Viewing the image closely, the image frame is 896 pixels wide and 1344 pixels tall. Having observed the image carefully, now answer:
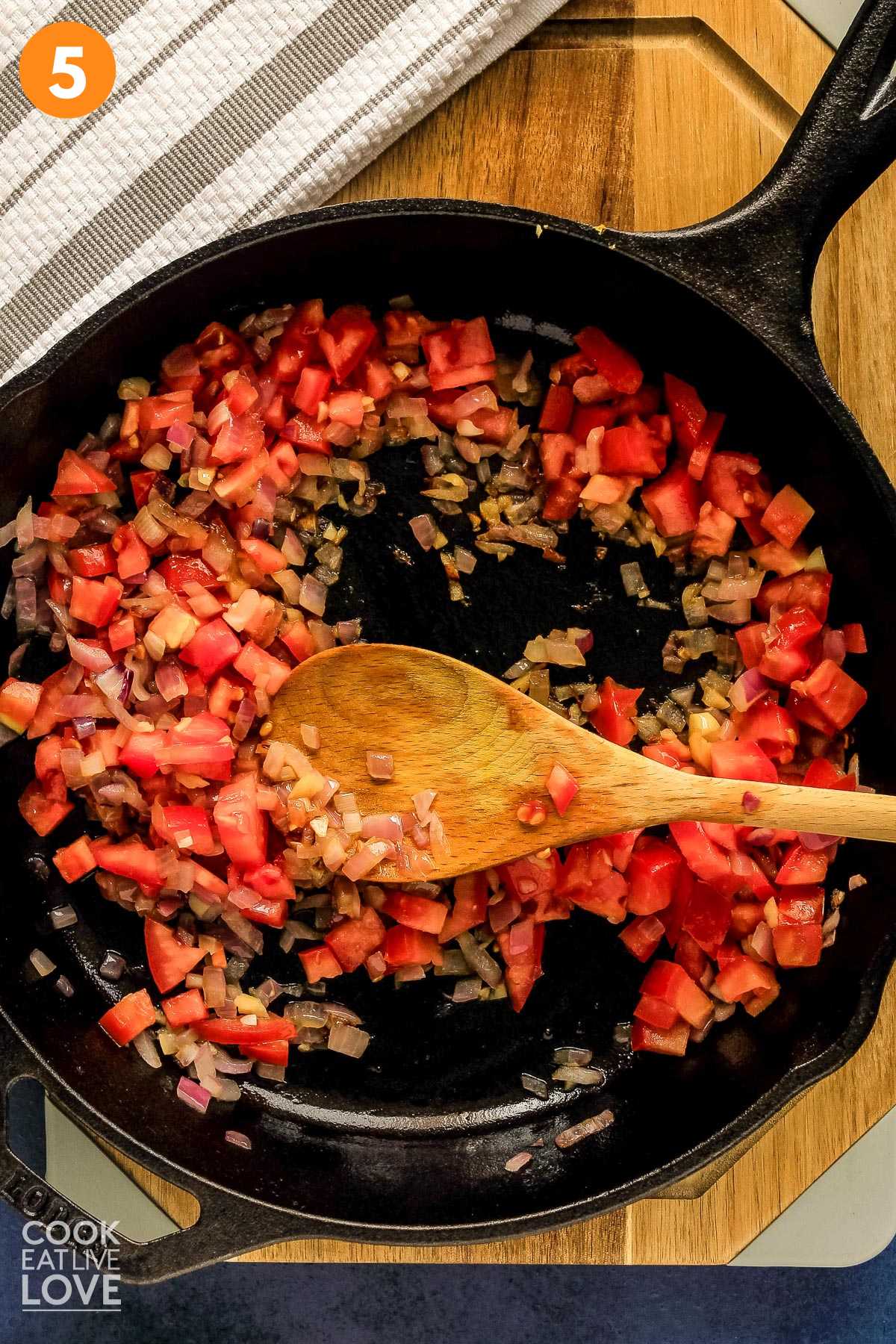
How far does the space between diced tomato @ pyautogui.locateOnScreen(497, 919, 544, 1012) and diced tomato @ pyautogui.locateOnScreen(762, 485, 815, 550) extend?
744 millimetres

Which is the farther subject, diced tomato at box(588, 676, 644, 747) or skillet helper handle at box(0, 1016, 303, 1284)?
diced tomato at box(588, 676, 644, 747)

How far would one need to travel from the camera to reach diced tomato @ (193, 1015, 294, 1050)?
1753mm

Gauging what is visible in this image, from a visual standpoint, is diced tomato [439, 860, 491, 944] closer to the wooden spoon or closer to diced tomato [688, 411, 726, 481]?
the wooden spoon

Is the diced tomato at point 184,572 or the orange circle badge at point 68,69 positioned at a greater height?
the orange circle badge at point 68,69

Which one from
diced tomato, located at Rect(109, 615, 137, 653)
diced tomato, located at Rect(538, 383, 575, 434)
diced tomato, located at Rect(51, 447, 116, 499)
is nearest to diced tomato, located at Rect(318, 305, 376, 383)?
diced tomato, located at Rect(538, 383, 575, 434)

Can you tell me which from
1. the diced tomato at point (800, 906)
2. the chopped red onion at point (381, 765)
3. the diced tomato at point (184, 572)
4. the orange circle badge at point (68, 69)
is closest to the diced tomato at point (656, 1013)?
the diced tomato at point (800, 906)

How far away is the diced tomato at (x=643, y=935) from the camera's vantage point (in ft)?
5.80

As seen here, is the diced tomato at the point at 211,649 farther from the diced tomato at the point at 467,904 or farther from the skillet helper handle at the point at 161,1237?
the skillet helper handle at the point at 161,1237

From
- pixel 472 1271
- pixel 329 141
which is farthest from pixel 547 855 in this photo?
pixel 329 141

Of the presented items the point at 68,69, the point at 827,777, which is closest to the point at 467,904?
the point at 827,777

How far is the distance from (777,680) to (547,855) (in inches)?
18.4

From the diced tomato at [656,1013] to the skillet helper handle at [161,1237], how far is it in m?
0.61

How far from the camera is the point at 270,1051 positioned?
5.82 ft

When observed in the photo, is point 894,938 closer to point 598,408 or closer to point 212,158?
point 598,408
